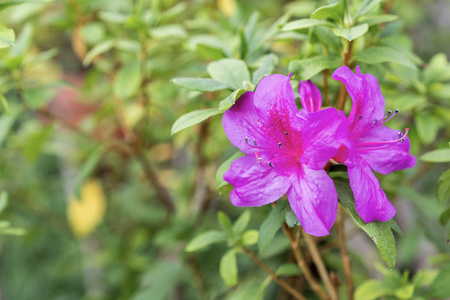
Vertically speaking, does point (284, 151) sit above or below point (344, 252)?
above

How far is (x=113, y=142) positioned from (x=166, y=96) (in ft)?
0.70

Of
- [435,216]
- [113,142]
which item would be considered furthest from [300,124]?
[113,142]

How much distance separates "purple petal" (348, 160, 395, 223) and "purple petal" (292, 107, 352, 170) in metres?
0.04

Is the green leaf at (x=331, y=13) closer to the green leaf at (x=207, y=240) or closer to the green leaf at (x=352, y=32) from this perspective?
the green leaf at (x=352, y=32)

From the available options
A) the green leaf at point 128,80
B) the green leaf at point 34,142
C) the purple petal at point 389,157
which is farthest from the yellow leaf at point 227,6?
the purple petal at point 389,157

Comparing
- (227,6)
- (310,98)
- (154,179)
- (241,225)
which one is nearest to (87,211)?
(154,179)

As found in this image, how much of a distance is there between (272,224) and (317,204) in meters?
0.10

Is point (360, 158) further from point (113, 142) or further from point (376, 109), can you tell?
point (113, 142)

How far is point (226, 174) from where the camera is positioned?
630mm

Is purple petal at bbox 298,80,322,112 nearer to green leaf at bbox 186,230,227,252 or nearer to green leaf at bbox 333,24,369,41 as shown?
green leaf at bbox 333,24,369,41

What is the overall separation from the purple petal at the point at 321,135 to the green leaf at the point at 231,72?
136mm

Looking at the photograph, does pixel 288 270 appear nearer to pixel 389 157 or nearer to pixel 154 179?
pixel 389 157

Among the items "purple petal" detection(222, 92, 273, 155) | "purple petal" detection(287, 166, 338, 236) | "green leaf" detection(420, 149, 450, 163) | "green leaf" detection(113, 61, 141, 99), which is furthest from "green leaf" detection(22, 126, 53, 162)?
"green leaf" detection(420, 149, 450, 163)

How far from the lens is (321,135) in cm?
60
